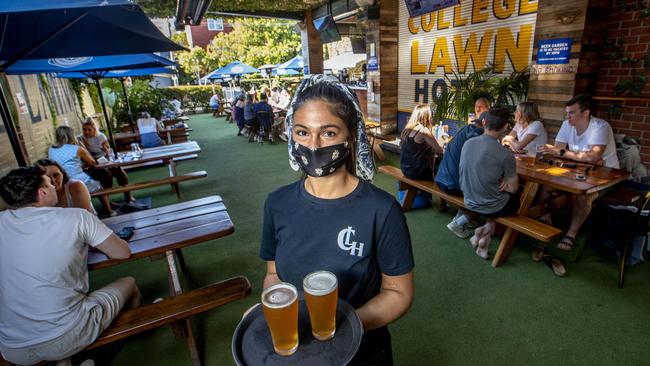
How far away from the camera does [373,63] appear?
784cm

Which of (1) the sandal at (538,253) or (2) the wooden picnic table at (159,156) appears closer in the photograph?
(1) the sandal at (538,253)

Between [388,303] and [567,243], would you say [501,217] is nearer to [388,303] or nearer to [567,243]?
[567,243]

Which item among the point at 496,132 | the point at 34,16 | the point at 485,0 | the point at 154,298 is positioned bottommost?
the point at 154,298

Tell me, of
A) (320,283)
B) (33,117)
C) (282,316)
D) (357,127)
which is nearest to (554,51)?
(357,127)

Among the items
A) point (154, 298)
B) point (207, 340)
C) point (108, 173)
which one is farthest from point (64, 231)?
point (108, 173)

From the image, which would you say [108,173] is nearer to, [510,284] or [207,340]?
[207,340]

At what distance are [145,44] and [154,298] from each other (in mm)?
2252

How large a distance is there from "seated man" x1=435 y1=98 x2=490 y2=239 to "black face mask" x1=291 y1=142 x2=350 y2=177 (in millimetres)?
2800

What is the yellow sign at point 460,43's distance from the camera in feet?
16.8

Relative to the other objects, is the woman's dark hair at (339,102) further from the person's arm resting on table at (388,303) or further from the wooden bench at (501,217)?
the wooden bench at (501,217)

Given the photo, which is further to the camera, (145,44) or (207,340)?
(145,44)

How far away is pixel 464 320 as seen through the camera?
2.55 m

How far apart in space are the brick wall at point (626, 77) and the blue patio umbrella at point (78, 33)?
4.78 meters

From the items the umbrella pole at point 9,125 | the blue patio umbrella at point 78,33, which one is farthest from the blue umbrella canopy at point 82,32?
the umbrella pole at point 9,125
